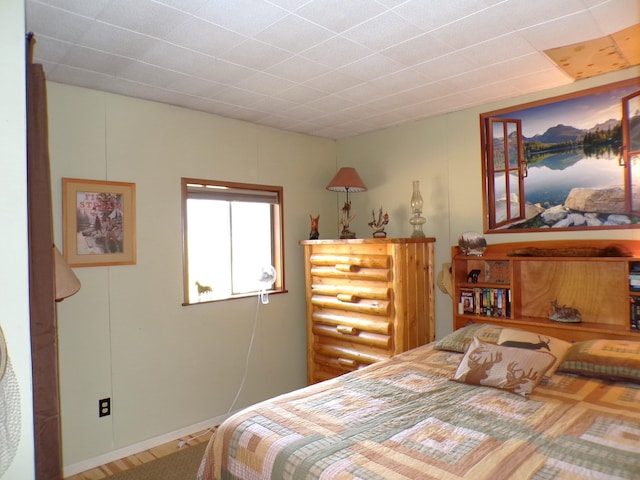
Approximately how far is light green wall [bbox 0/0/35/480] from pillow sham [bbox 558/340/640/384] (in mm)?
2624

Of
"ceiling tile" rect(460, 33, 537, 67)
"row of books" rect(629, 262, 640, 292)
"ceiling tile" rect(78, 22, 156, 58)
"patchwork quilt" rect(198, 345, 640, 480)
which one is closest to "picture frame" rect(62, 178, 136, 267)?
"ceiling tile" rect(78, 22, 156, 58)

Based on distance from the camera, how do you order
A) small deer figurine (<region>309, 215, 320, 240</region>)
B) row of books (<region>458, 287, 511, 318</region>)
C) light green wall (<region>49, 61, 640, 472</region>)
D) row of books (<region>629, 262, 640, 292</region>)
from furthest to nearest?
small deer figurine (<region>309, 215, 320, 240</region>) → row of books (<region>458, 287, 511, 318</region>) → light green wall (<region>49, 61, 640, 472</region>) → row of books (<region>629, 262, 640, 292</region>)

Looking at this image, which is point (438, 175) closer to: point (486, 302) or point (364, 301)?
point (486, 302)

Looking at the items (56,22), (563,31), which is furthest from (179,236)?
(563,31)

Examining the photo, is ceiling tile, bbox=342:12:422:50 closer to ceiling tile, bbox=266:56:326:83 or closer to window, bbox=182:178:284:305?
ceiling tile, bbox=266:56:326:83

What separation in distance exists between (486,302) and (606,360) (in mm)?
999

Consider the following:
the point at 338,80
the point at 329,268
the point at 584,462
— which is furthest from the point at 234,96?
the point at 584,462

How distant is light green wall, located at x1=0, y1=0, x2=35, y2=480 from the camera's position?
4.24 feet

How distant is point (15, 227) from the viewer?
1.32m

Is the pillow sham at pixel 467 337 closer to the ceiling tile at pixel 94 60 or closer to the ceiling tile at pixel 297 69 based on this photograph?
the ceiling tile at pixel 297 69

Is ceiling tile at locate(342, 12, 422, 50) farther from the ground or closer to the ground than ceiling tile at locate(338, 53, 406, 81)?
closer to the ground

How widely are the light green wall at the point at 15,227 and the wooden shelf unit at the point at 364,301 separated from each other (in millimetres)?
2477

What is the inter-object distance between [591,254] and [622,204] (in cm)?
38

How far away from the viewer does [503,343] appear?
101 inches
